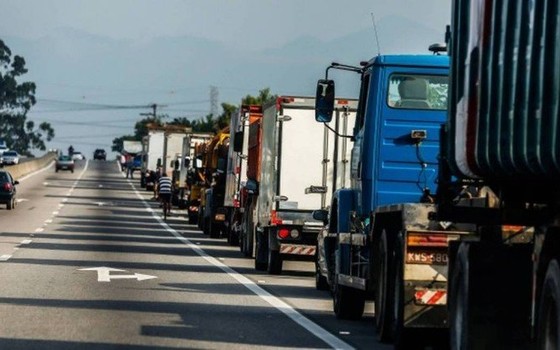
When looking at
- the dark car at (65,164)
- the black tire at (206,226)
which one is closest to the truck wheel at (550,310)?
the black tire at (206,226)

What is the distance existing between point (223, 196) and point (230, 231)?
13.7 feet

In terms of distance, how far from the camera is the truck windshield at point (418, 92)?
19.2 m

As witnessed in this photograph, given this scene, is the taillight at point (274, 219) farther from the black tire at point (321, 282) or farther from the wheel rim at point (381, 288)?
the wheel rim at point (381, 288)

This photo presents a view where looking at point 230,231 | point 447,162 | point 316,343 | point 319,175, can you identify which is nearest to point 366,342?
point 316,343

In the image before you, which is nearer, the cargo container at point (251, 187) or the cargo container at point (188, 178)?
the cargo container at point (251, 187)

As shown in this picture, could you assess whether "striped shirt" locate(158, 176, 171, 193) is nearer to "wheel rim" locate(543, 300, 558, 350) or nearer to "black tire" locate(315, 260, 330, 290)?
"black tire" locate(315, 260, 330, 290)

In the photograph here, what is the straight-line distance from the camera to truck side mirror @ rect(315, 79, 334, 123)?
18359mm

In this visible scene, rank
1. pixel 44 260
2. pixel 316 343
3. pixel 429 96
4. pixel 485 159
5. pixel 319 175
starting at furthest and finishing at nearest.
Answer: pixel 44 260 < pixel 319 175 < pixel 429 96 < pixel 316 343 < pixel 485 159

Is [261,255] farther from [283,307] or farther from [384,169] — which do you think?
[384,169]

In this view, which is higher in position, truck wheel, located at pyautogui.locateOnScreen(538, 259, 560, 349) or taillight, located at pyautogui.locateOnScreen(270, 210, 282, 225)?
truck wheel, located at pyautogui.locateOnScreen(538, 259, 560, 349)

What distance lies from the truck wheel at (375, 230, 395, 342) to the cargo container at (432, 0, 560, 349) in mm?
2408

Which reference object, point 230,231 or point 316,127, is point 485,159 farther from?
point 230,231

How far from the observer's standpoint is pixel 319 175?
29609mm

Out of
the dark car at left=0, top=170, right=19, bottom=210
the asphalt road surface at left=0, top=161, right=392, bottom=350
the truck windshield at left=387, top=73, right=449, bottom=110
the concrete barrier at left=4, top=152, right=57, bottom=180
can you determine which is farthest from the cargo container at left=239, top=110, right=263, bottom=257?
the concrete barrier at left=4, top=152, right=57, bottom=180
